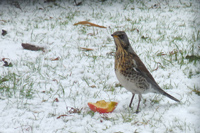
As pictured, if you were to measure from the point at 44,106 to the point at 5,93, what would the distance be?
0.65 m

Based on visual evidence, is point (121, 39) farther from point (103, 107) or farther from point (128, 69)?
point (103, 107)

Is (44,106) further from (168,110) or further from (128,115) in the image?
(168,110)

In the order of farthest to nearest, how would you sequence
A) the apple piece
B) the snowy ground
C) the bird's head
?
the bird's head → the apple piece → the snowy ground

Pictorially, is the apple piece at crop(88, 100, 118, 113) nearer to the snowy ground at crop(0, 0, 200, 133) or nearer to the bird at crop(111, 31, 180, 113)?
the snowy ground at crop(0, 0, 200, 133)

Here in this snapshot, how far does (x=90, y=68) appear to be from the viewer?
16.5ft

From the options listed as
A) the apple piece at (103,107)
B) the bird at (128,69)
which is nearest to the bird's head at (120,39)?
the bird at (128,69)

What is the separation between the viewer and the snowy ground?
3.28 meters

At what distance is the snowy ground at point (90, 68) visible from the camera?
328 cm

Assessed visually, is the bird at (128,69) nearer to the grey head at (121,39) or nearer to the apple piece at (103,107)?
the grey head at (121,39)

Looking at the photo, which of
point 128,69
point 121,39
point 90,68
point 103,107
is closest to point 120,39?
point 121,39

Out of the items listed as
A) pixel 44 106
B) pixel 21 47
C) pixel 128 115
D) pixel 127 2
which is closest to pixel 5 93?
pixel 44 106

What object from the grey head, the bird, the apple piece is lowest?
the apple piece

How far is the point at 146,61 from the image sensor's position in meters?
5.32

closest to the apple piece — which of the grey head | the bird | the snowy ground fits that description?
the snowy ground
